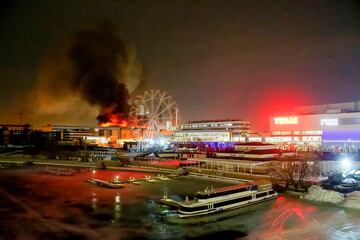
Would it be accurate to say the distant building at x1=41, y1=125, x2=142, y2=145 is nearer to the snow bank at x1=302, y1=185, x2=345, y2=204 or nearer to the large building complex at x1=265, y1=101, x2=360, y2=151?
the large building complex at x1=265, y1=101, x2=360, y2=151

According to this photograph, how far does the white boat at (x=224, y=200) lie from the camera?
76.4 feet

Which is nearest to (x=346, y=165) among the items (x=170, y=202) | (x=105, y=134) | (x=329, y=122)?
(x=170, y=202)

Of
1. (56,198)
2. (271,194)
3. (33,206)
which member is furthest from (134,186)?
(271,194)

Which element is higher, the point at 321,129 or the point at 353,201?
the point at 321,129

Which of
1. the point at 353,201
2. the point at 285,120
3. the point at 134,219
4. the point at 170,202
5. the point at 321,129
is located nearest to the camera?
the point at 134,219

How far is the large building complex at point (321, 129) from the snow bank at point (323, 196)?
3235 cm

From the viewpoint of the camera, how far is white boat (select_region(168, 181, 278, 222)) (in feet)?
76.4

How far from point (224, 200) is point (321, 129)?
4823cm

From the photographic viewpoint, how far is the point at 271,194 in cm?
2895

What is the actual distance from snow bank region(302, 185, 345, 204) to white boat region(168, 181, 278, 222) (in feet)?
8.35

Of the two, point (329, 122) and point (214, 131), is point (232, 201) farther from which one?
point (214, 131)

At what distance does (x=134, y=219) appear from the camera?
2294 centimetres

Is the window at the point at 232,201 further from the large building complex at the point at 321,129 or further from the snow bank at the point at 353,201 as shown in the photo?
the large building complex at the point at 321,129

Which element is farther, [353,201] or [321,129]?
[321,129]
